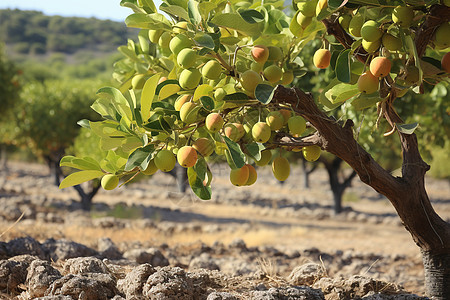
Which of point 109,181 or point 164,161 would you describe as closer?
point 164,161

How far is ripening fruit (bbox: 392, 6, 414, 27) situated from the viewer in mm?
2059

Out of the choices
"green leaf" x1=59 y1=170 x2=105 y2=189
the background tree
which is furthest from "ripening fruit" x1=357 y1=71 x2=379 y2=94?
"green leaf" x1=59 y1=170 x2=105 y2=189

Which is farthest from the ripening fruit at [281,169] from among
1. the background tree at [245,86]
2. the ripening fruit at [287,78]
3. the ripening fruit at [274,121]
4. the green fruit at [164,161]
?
the green fruit at [164,161]

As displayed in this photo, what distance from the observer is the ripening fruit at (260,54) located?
2.14 meters

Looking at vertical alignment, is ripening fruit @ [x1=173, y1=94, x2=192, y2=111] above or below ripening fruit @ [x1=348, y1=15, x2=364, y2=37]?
below

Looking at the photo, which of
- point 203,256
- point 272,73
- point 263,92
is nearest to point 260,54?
point 272,73

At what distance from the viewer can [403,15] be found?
2059 millimetres

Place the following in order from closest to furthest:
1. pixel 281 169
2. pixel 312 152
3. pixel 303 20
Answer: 1. pixel 303 20
2. pixel 281 169
3. pixel 312 152

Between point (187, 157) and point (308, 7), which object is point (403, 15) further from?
point (187, 157)

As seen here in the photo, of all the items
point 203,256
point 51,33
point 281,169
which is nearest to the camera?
point 281,169

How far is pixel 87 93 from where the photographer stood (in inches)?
827

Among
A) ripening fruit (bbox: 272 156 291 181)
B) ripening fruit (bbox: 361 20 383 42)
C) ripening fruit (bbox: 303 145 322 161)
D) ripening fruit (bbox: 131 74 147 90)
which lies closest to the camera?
ripening fruit (bbox: 361 20 383 42)

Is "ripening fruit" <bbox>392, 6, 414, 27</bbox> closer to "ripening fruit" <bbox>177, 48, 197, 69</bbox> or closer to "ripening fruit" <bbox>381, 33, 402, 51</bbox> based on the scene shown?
"ripening fruit" <bbox>381, 33, 402, 51</bbox>

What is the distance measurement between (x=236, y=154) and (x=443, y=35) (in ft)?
3.87
